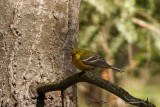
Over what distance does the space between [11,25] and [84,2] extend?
2.44m

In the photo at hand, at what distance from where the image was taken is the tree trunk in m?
2.88

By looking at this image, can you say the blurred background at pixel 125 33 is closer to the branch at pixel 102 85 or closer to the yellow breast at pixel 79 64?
the yellow breast at pixel 79 64

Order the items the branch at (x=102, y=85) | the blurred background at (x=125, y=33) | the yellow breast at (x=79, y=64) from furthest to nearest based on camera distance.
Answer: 1. the blurred background at (x=125, y=33)
2. the yellow breast at (x=79, y=64)
3. the branch at (x=102, y=85)

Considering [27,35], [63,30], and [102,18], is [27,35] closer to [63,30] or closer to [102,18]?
[63,30]

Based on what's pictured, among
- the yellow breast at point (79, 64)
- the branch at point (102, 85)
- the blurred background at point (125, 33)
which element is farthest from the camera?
the blurred background at point (125, 33)

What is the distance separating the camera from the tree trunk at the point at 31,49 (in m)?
2.88

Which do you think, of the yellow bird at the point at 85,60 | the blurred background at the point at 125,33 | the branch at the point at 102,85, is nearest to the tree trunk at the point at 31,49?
the yellow bird at the point at 85,60

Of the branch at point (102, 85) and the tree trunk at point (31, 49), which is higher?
the tree trunk at point (31, 49)

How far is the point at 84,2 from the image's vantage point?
5320 millimetres

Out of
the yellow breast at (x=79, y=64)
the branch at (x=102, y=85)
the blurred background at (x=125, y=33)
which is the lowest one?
the branch at (x=102, y=85)

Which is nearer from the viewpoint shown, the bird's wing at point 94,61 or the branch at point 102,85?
the branch at point 102,85

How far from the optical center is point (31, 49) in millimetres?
2914

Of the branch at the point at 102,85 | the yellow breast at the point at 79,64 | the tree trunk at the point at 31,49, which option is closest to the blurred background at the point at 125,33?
the tree trunk at the point at 31,49

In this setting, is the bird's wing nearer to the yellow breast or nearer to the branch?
the yellow breast
